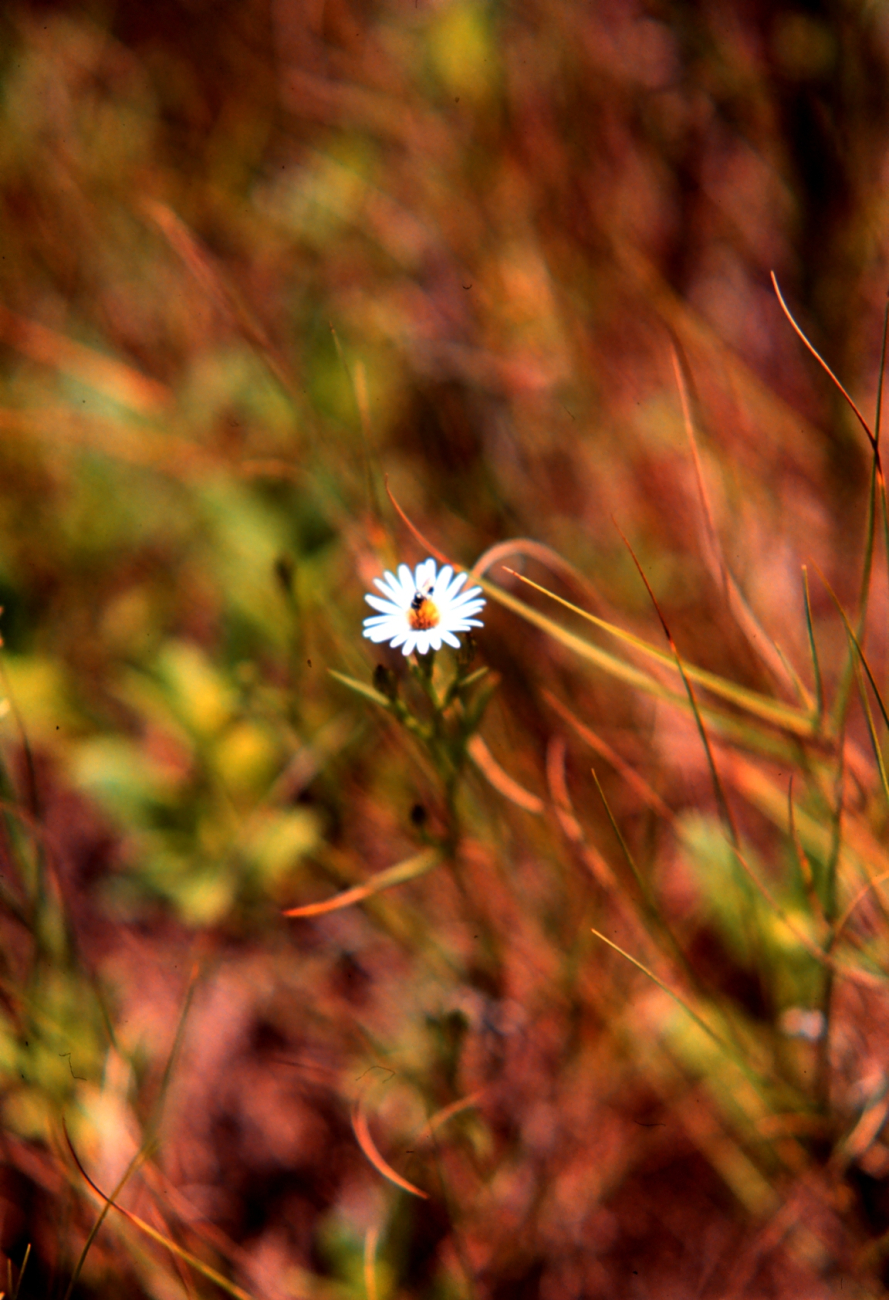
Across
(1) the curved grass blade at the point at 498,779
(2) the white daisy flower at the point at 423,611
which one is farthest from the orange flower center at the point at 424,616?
(1) the curved grass blade at the point at 498,779

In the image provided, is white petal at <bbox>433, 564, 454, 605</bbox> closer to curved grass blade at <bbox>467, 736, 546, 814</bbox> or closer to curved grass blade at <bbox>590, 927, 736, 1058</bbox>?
curved grass blade at <bbox>467, 736, 546, 814</bbox>

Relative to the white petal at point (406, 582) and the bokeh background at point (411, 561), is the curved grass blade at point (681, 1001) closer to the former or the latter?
the bokeh background at point (411, 561)

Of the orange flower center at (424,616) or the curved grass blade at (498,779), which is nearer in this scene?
the orange flower center at (424,616)

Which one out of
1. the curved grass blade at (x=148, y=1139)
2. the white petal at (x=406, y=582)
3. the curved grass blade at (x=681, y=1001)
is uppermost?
the white petal at (x=406, y=582)

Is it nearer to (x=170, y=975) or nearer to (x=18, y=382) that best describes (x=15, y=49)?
(x=18, y=382)

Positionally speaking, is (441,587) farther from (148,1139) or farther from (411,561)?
(148,1139)

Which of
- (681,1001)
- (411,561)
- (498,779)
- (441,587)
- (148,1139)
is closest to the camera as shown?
(681,1001)

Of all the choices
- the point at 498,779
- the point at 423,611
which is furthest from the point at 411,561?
the point at 423,611

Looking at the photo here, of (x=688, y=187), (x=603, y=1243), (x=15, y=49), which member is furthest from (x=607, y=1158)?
(x=15, y=49)
